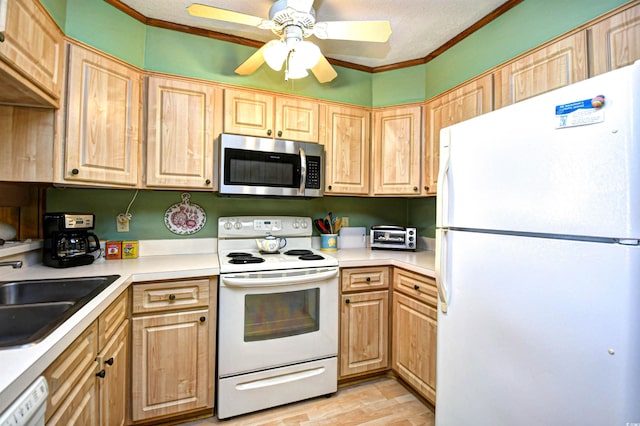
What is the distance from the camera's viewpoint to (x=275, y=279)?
1719mm

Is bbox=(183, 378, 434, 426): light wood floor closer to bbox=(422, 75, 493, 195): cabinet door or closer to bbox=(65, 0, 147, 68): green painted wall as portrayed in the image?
bbox=(422, 75, 493, 195): cabinet door

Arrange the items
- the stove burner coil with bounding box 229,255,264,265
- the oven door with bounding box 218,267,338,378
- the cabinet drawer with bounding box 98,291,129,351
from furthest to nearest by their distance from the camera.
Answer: the stove burner coil with bounding box 229,255,264,265 → the oven door with bounding box 218,267,338,378 → the cabinet drawer with bounding box 98,291,129,351

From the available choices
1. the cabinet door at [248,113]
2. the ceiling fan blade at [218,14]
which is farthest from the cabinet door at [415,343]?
the ceiling fan blade at [218,14]

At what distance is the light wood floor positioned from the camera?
170 centimetres

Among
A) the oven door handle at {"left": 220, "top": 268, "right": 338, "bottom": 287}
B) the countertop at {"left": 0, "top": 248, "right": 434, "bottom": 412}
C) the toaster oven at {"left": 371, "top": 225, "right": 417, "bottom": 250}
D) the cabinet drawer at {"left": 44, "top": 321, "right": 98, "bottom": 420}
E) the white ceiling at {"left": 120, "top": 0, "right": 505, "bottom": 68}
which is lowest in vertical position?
the cabinet drawer at {"left": 44, "top": 321, "right": 98, "bottom": 420}

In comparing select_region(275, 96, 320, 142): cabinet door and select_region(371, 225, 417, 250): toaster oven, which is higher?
select_region(275, 96, 320, 142): cabinet door

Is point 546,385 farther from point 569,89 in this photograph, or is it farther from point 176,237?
point 176,237

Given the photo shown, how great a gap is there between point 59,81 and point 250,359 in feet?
5.82

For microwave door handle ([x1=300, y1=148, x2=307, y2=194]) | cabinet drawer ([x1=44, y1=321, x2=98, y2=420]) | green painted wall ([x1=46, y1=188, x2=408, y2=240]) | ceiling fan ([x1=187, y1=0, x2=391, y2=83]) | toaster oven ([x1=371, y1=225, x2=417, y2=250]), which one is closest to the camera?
cabinet drawer ([x1=44, y1=321, x2=98, y2=420])

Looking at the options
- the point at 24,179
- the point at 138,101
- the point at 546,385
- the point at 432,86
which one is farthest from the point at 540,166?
the point at 24,179

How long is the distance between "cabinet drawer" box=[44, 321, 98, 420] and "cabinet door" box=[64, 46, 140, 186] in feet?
3.00

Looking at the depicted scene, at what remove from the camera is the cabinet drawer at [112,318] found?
1.17 meters

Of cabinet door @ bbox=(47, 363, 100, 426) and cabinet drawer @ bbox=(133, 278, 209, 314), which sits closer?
cabinet door @ bbox=(47, 363, 100, 426)

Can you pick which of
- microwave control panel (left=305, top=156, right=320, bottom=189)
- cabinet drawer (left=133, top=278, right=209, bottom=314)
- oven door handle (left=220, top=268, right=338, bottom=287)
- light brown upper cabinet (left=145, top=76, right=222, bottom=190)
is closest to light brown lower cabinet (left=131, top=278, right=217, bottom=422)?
cabinet drawer (left=133, top=278, right=209, bottom=314)
